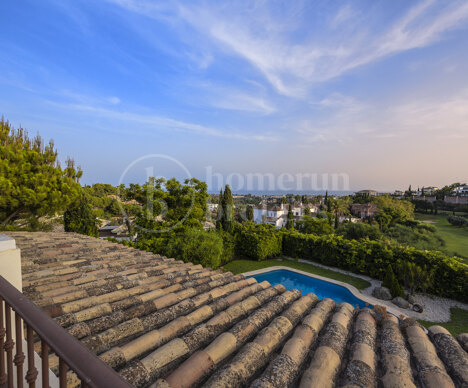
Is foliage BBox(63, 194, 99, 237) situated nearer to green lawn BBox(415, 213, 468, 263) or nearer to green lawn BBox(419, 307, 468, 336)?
green lawn BBox(419, 307, 468, 336)

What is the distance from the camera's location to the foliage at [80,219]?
1408cm

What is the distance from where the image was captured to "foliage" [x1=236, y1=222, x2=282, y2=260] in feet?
54.6

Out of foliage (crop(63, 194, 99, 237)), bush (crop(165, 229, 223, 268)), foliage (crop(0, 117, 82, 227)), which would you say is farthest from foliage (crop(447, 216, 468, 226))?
foliage (crop(0, 117, 82, 227))

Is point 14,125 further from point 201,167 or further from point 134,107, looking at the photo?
point 201,167

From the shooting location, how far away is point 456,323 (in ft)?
30.9

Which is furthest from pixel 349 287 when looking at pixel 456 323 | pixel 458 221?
pixel 458 221

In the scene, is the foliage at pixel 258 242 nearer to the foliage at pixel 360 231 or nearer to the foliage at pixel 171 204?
the foliage at pixel 171 204

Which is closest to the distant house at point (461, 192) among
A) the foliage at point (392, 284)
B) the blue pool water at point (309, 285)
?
the foliage at point (392, 284)

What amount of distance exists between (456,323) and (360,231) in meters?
11.0

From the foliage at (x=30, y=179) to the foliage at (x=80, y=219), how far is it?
2330mm

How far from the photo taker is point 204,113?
22.9 metres

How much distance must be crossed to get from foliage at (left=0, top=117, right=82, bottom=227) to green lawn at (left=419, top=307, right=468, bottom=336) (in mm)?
15882

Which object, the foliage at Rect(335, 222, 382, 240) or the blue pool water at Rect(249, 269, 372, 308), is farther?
the foliage at Rect(335, 222, 382, 240)

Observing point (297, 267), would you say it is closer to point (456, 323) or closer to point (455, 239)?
point (456, 323)
